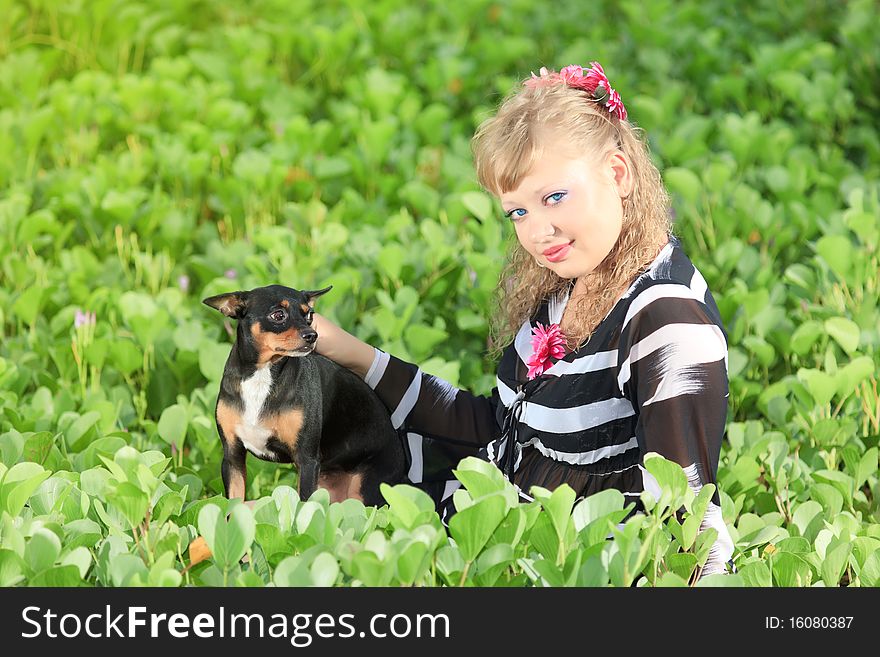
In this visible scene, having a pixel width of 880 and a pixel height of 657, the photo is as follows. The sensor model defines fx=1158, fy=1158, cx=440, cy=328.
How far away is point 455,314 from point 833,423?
5.18 feet

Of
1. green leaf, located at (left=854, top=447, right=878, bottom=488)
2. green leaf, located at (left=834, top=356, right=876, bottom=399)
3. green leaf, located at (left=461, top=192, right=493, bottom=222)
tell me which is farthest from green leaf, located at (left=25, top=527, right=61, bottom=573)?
green leaf, located at (left=461, top=192, right=493, bottom=222)

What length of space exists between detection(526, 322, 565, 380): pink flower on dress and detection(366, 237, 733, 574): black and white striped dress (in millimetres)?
17

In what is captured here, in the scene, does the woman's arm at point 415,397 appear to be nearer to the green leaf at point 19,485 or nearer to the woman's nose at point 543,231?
the woman's nose at point 543,231

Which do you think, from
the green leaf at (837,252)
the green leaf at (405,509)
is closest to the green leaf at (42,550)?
the green leaf at (405,509)

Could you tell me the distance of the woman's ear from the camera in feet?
8.79

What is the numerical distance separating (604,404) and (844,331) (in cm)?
148

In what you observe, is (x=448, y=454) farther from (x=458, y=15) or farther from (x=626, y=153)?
(x=458, y=15)

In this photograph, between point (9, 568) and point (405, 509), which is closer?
point (9, 568)

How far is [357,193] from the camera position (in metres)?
5.57

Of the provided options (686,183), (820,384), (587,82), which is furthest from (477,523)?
(686,183)

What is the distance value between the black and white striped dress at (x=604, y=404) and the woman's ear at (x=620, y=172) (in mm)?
164

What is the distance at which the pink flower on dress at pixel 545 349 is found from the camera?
2.74 metres

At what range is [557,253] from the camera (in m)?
2.67

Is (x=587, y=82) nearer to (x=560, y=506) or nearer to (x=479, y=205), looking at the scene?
(x=560, y=506)
